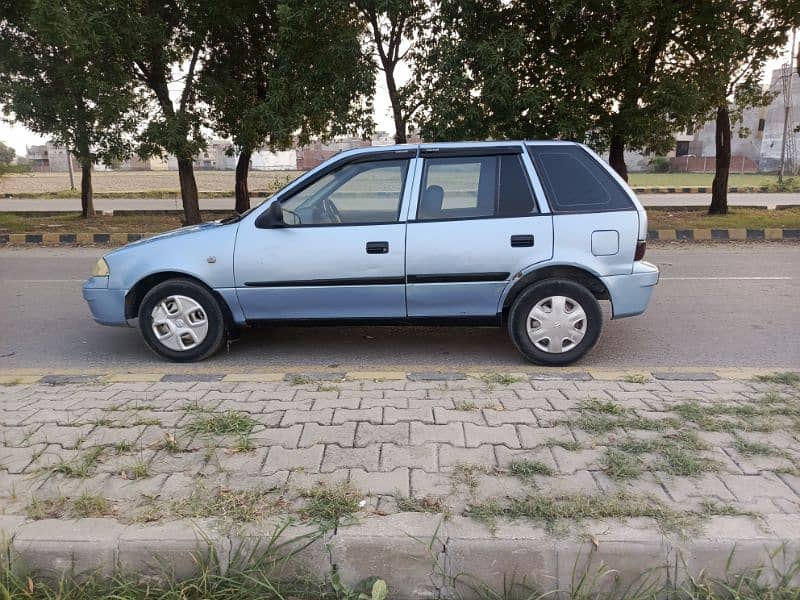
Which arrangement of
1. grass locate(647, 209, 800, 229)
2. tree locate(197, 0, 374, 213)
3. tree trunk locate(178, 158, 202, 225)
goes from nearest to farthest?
tree locate(197, 0, 374, 213)
grass locate(647, 209, 800, 229)
tree trunk locate(178, 158, 202, 225)

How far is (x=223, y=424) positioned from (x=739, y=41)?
464 inches

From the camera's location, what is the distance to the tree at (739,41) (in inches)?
446

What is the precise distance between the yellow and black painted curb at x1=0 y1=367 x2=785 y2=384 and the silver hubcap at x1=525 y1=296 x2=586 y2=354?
9.6 inches

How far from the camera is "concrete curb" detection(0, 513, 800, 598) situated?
2270 mm

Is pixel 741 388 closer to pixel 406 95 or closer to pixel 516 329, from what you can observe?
pixel 516 329

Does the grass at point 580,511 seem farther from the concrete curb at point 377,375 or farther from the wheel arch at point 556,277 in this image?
the wheel arch at point 556,277

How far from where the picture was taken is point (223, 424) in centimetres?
325

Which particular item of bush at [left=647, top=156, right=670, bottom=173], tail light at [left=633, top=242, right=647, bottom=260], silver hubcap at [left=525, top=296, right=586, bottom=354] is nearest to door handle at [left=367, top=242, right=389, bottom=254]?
silver hubcap at [left=525, top=296, right=586, bottom=354]

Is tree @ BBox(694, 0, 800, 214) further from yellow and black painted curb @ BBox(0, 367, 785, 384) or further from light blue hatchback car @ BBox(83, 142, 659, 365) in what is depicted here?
yellow and black painted curb @ BBox(0, 367, 785, 384)

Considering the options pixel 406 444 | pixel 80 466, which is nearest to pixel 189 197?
pixel 80 466

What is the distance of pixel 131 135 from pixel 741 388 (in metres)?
12.2

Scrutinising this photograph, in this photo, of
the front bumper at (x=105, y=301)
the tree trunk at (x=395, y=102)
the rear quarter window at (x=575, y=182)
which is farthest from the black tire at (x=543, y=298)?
the tree trunk at (x=395, y=102)

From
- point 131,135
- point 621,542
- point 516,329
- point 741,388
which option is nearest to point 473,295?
point 516,329

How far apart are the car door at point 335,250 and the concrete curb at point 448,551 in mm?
2455
